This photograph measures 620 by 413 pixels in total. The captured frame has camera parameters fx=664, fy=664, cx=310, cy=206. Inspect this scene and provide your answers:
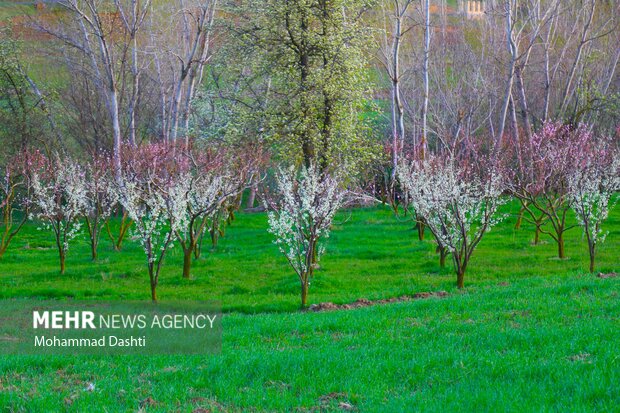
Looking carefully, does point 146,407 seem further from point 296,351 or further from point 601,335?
point 601,335

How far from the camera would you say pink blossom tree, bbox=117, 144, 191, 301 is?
1376 centimetres

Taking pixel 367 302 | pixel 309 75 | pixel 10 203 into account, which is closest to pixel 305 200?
pixel 367 302

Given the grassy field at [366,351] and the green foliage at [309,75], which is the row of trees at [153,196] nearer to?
the grassy field at [366,351]

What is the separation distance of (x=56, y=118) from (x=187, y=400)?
34.2 metres

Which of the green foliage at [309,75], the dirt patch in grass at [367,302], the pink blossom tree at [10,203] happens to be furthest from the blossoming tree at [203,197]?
the pink blossom tree at [10,203]

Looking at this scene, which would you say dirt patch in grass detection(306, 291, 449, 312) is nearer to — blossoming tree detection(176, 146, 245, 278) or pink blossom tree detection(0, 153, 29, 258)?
blossoming tree detection(176, 146, 245, 278)

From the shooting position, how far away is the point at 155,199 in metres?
15.7

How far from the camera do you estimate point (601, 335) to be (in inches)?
312

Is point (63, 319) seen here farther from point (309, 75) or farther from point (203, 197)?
point (309, 75)

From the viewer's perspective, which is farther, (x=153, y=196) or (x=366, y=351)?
(x=153, y=196)

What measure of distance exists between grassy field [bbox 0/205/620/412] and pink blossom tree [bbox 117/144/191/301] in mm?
1114

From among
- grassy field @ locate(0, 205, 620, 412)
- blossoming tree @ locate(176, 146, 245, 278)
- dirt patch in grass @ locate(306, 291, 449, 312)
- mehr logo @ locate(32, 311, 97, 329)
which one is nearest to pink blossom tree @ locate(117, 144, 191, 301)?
blossoming tree @ locate(176, 146, 245, 278)

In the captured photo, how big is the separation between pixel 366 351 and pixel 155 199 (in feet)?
29.9

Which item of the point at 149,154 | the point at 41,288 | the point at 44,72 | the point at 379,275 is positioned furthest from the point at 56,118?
the point at 379,275
